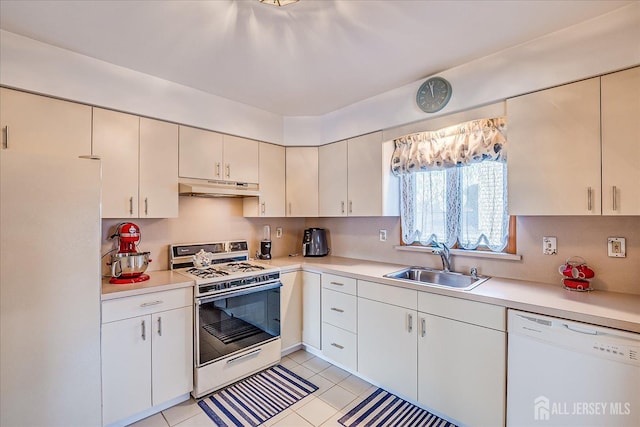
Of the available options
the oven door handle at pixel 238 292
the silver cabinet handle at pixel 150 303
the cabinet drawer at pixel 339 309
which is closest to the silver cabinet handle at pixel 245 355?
the oven door handle at pixel 238 292

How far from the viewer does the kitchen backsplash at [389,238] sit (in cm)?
177

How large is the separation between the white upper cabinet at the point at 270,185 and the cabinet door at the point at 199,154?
0.45 meters

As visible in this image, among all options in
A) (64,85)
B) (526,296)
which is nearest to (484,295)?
(526,296)

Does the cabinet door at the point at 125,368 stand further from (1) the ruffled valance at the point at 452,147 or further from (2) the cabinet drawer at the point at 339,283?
(1) the ruffled valance at the point at 452,147

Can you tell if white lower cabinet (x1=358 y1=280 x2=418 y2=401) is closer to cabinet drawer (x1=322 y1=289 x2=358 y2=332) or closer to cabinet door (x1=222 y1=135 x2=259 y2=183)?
cabinet drawer (x1=322 y1=289 x2=358 y2=332)

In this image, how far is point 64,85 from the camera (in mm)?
1845

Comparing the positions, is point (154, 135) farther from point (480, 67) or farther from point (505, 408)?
point (505, 408)

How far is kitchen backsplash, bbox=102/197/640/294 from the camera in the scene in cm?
177

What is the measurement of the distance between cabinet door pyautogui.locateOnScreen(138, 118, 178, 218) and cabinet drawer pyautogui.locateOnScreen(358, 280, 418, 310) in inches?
64.9

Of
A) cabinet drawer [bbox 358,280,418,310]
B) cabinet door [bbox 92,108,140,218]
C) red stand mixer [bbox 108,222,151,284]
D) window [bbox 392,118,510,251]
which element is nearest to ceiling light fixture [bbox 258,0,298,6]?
cabinet door [bbox 92,108,140,218]

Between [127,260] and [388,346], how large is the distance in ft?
6.52

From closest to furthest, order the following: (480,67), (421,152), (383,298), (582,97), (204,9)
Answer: (204,9) → (582,97) → (480,67) → (383,298) → (421,152)

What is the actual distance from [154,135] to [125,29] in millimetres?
763

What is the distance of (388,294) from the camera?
2156 millimetres
